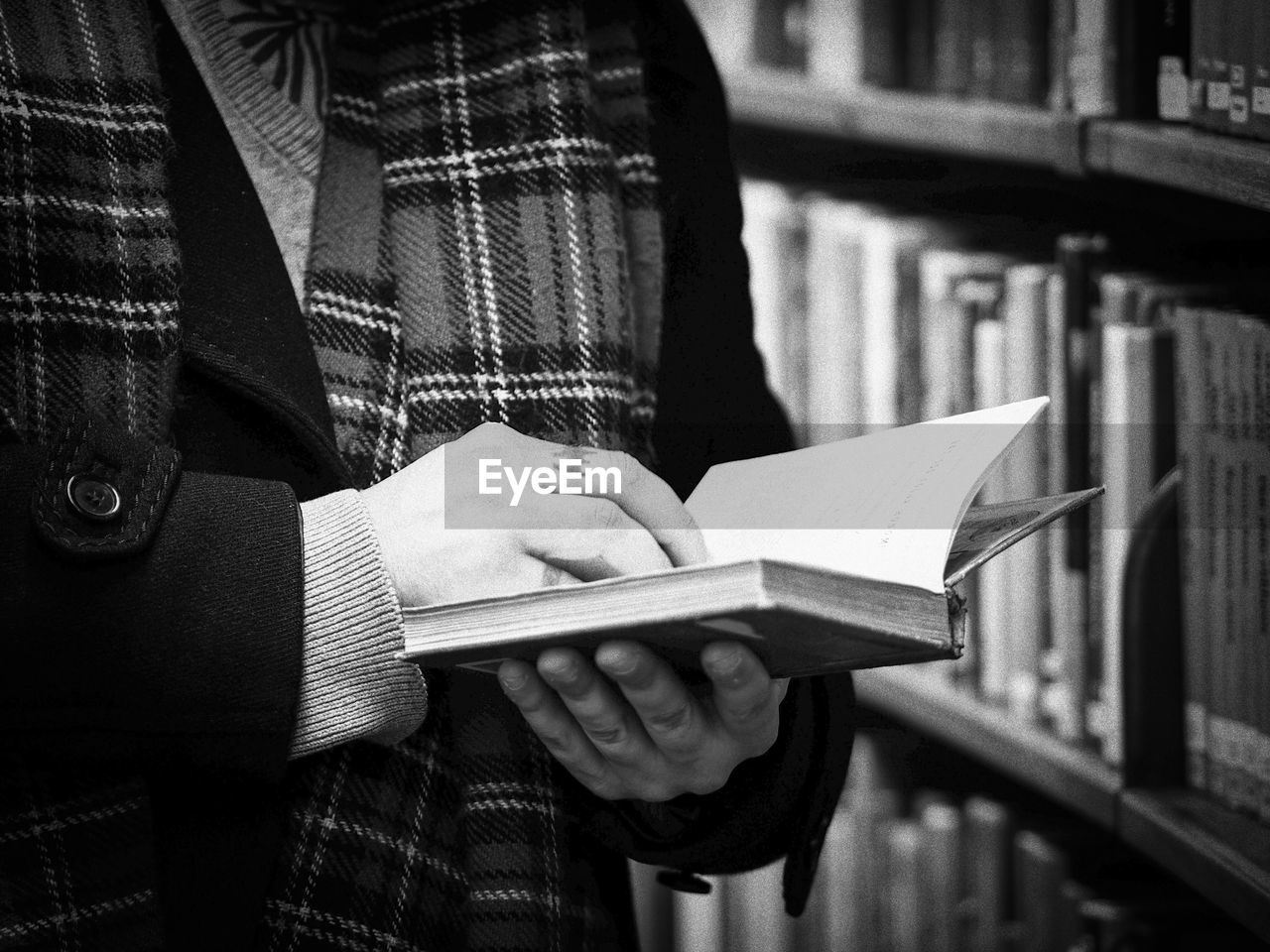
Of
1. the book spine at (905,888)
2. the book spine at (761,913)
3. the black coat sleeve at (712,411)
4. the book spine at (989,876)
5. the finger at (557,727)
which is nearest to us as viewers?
the finger at (557,727)

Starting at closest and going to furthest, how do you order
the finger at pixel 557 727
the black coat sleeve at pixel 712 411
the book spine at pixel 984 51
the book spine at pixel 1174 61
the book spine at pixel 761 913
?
the finger at pixel 557 727 → the black coat sleeve at pixel 712 411 → the book spine at pixel 1174 61 → the book spine at pixel 984 51 → the book spine at pixel 761 913

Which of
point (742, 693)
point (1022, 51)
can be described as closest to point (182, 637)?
point (742, 693)

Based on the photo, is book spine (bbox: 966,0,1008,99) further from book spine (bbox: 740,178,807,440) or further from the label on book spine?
the label on book spine

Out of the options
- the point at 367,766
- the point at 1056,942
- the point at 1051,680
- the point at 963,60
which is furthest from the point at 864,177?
the point at 367,766

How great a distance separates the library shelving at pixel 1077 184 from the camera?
2.79 feet

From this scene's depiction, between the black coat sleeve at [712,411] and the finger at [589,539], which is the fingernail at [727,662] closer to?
the finger at [589,539]

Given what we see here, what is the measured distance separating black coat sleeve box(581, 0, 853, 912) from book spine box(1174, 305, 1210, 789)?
0.99 ft

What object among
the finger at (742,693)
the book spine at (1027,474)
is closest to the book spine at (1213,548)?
the book spine at (1027,474)

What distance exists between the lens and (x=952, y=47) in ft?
4.19

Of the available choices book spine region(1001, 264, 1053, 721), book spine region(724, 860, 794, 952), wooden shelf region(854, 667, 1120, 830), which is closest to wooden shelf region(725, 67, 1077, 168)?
book spine region(1001, 264, 1053, 721)

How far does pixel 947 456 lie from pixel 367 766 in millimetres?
319

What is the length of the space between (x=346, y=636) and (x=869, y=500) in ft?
0.76

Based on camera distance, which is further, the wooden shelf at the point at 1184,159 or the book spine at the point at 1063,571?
the book spine at the point at 1063,571

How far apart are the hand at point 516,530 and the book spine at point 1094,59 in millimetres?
590
